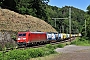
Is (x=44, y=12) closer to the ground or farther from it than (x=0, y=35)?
farther from it

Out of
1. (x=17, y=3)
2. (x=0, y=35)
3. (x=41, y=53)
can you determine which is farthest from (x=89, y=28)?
(x=41, y=53)

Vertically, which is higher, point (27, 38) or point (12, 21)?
point (12, 21)

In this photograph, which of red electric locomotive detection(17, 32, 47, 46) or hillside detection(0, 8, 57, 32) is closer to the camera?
red electric locomotive detection(17, 32, 47, 46)

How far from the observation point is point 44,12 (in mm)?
91375

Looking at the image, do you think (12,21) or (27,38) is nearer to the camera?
(27,38)

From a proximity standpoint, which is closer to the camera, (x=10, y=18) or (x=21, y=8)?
(x=10, y=18)

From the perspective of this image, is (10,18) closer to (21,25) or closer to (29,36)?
(21,25)

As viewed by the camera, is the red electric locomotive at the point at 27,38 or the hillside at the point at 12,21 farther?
the hillside at the point at 12,21

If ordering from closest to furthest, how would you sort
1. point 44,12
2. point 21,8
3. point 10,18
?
point 10,18 < point 21,8 < point 44,12

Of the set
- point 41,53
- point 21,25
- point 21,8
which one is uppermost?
point 21,8

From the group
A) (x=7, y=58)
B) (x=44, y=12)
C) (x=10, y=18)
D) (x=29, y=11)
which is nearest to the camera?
(x=7, y=58)

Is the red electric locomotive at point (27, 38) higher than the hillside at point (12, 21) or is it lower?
lower

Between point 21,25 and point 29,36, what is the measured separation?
46.6ft

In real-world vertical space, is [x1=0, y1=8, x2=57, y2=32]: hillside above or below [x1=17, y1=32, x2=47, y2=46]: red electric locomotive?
above
